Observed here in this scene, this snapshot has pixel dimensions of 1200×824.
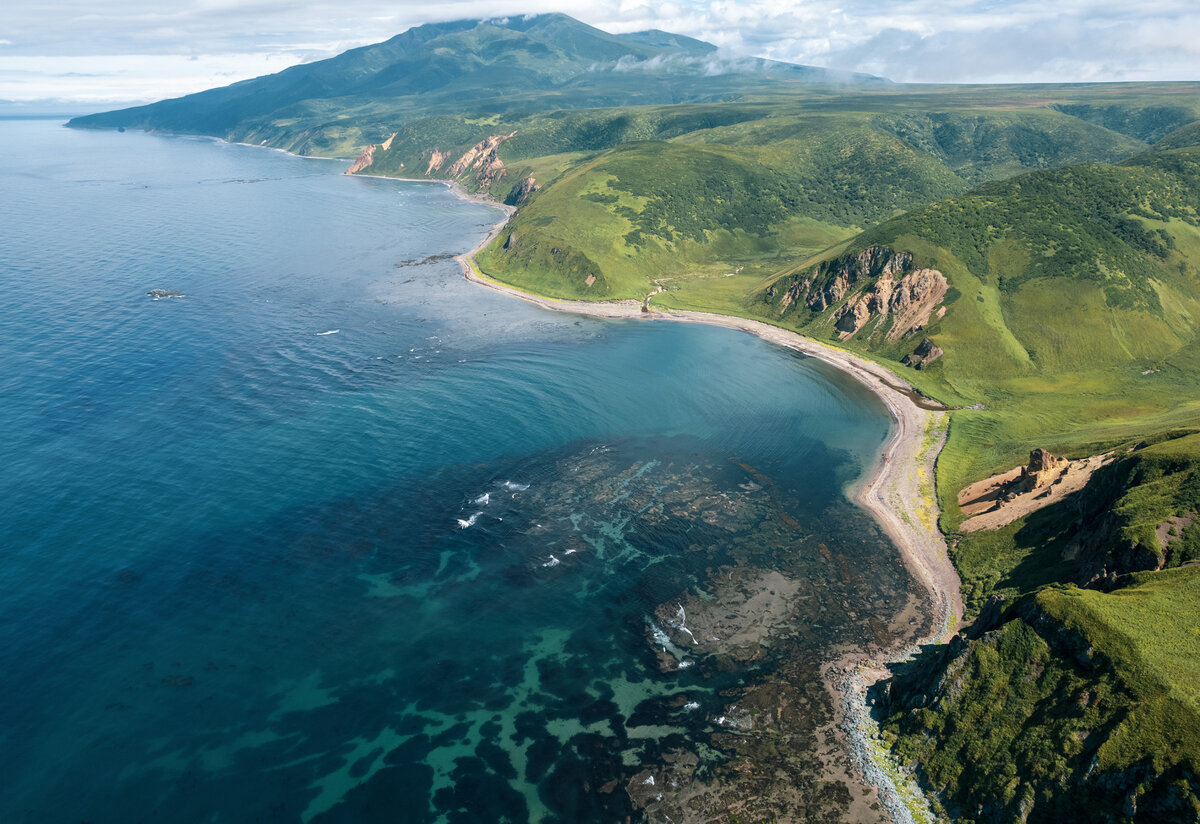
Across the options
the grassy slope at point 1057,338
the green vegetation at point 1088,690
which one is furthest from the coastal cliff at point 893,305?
the green vegetation at point 1088,690

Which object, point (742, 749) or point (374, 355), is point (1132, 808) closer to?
point (742, 749)

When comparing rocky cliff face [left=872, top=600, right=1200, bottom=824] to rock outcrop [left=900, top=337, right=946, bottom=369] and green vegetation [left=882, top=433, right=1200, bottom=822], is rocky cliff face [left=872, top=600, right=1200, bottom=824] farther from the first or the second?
rock outcrop [left=900, top=337, right=946, bottom=369]

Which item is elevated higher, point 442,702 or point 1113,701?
point 1113,701

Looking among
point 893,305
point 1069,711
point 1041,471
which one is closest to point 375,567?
point 1069,711

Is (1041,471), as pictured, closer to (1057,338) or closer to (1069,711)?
(1069,711)

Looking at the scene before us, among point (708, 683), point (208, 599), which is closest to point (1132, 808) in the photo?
point (708, 683)

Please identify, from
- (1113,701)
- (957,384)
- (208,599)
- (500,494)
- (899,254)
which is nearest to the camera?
(1113,701)

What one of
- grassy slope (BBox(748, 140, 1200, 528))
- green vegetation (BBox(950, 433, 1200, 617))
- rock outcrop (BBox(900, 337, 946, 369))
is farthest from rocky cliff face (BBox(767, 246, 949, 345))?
green vegetation (BBox(950, 433, 1200, 617))
